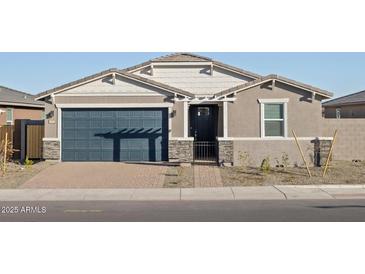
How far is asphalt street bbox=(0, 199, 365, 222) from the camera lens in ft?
28.9

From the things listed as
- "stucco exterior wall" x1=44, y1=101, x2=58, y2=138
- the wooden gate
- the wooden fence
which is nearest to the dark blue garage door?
"stucco exterior wall" x1=44, y1=101, x2=58, y2=138

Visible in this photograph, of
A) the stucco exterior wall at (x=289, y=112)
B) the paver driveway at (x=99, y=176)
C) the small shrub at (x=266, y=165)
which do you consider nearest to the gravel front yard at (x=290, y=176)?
the small shrub at (x=266, y=165)

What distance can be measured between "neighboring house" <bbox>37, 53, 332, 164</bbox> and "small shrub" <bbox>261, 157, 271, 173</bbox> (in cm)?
34

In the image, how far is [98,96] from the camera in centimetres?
1873

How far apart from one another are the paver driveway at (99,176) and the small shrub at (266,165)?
13.4 ft

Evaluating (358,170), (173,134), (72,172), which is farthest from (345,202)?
(72,172)

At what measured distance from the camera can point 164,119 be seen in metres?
18.7

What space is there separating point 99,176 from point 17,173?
11.5ft

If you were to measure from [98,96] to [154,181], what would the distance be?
6.06 m

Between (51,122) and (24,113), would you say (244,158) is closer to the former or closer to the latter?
(51,122)

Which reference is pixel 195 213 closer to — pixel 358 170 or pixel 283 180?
pixel 283 180

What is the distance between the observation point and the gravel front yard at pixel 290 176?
14.5 m

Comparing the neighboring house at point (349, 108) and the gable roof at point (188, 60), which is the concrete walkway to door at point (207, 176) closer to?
the gable roof at point (188, 60)

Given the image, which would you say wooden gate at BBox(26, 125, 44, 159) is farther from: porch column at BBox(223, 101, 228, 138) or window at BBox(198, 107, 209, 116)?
porch column at BBox(223, 101, 228, 138)
